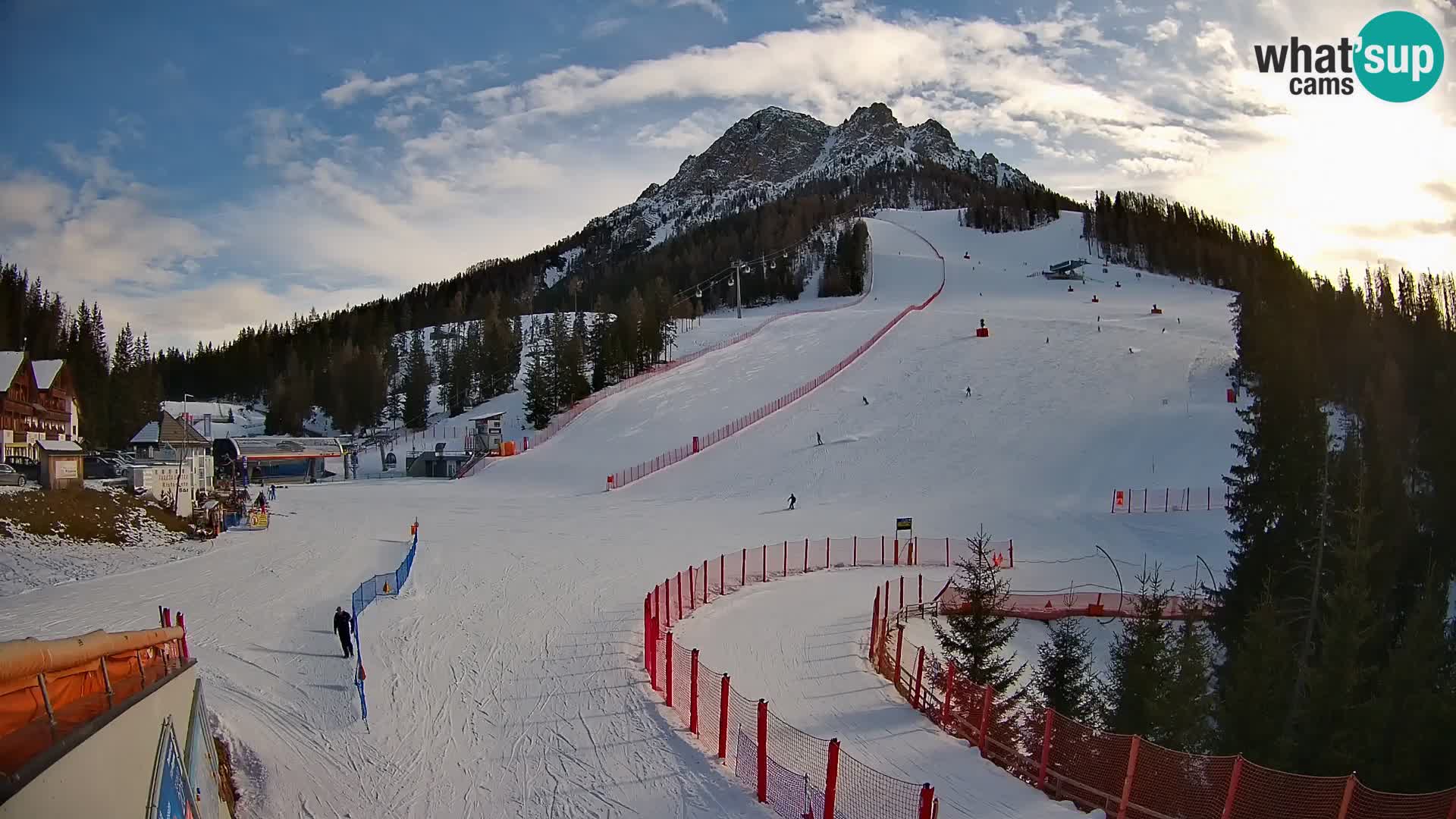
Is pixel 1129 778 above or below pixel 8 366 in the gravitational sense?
below

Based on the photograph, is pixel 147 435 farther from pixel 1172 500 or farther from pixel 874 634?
pixel 1172 500

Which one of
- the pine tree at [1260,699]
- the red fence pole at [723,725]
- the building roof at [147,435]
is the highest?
the building roof at [147,435]

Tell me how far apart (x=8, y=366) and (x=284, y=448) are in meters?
17.7

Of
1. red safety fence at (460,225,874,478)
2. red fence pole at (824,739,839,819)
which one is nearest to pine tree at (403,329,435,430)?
red safety fence at (460,225,874,478)

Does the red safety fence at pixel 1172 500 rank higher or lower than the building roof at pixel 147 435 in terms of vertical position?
lower

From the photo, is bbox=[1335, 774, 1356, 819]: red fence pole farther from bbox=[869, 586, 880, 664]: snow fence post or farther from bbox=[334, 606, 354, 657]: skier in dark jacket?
bbox=[334, 606, 354, 657]: skier in dark jacket

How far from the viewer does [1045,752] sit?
→ 37.0ft

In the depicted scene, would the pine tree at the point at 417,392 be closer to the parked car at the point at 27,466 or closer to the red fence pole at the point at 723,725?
the parked car at the point at 27,466

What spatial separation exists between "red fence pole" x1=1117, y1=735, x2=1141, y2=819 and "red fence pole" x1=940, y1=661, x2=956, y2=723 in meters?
3.61

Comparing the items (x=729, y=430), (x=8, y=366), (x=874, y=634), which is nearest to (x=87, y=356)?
(x=8, y=366)

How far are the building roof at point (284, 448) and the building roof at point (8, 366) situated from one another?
47.9 ft

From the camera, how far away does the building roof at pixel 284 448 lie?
190 ft

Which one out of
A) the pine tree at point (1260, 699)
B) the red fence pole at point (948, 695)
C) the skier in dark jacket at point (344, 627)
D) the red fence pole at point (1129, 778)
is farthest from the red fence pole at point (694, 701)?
the pine tree at point (1260, 699)

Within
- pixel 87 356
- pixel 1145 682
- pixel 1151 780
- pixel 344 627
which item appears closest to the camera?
pixel 1151 780
